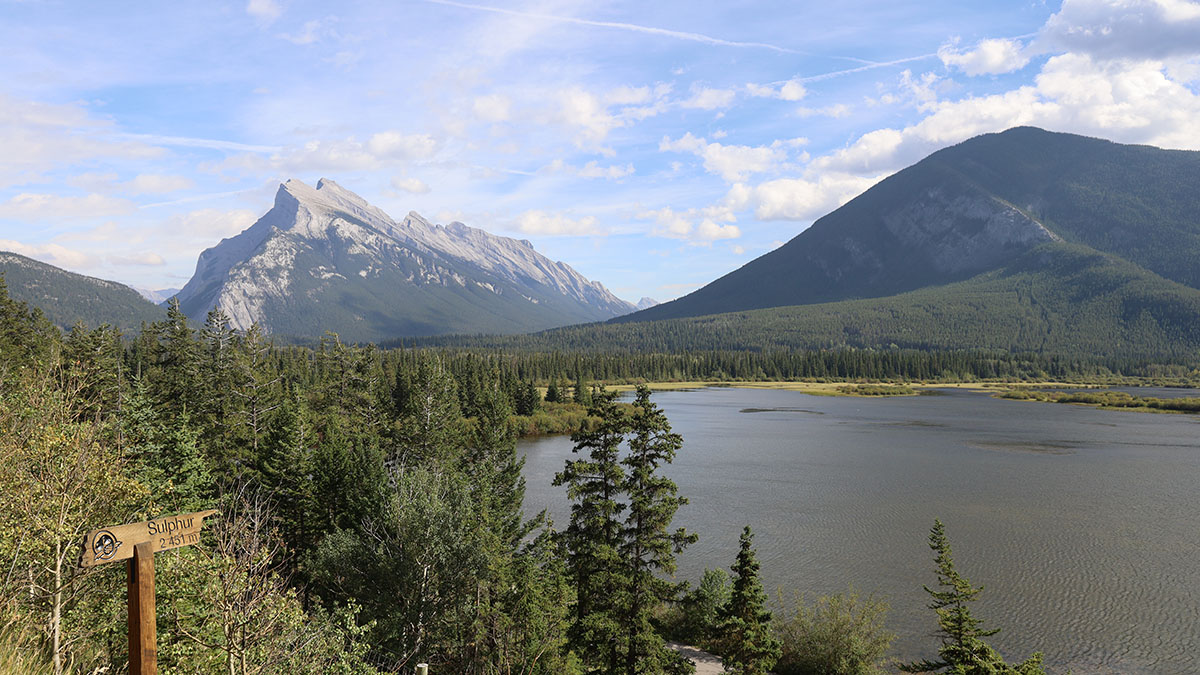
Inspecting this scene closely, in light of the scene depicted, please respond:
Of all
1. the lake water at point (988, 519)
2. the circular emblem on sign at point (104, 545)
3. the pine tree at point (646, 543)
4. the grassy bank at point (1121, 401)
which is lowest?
the lake water at point (988, 519)

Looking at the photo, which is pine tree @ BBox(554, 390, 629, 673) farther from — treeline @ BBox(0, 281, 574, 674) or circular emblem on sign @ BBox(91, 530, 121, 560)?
circular emblem on sign @ BBox(91, 530, 121, 560)

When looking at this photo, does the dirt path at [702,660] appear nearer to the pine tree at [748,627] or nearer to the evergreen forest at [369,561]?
the evergreen forest at [369,561]

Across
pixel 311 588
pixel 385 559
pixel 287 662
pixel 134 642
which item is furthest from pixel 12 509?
pixel 311 588

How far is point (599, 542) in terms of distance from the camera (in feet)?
89.2

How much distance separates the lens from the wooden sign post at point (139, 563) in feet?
22.0

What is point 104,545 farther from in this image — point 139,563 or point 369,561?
point 369,561

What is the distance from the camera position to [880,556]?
47.2 m

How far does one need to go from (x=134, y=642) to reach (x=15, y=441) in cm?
1417

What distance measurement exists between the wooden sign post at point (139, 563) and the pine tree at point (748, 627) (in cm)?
2468

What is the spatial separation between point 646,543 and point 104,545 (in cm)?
2224

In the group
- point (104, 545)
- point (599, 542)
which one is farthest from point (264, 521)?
point (104, 545)

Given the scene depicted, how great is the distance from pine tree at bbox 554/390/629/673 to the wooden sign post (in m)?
19.9

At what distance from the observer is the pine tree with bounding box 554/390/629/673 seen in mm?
26234

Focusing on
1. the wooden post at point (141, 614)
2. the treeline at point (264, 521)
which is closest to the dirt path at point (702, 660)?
the treeline at point (264, 521)
